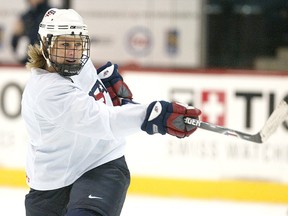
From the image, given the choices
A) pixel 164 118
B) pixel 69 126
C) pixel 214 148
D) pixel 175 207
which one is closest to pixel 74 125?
pixel 69 126

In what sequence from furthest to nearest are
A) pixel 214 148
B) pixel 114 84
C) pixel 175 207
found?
1. pixel 214 148
2. pixel 175 207
3. pixel 114 84

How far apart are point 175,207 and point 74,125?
6.51 ft

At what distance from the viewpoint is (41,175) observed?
8.05 feet

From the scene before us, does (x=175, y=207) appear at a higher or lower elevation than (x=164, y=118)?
lower

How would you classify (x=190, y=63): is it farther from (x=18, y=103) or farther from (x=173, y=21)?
(x=18, y=103)

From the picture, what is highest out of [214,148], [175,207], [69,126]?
[69,126]

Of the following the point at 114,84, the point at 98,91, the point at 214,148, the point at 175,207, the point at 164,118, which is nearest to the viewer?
the point at 164,118

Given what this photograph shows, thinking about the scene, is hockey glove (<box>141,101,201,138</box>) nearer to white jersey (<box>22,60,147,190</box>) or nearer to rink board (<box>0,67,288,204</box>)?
white jersey (<box>22,60,147,190</box>)

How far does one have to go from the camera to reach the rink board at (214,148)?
4.41 metres

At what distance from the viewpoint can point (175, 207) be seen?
4.13m

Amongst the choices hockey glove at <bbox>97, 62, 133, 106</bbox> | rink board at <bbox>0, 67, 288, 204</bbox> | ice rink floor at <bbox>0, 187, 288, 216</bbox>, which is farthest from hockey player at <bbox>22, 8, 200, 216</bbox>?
rink board at <bbox>0, 67, 288, 204</bbox>

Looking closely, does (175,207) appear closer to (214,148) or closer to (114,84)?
(214,148)

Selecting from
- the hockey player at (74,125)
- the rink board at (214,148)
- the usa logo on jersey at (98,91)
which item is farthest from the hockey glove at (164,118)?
the rink board at (214,148)

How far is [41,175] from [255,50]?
174 inches
